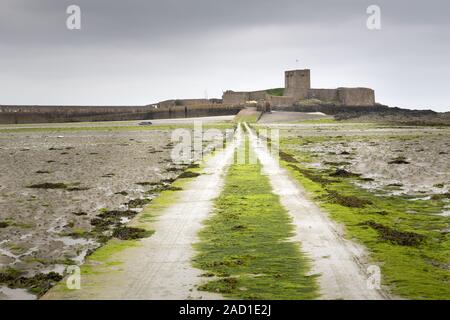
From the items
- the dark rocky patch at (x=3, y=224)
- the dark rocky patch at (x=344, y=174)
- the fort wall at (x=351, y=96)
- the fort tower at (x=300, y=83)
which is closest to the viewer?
the dark rocky patch at (x=3, y=224)

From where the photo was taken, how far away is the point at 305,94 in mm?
153750

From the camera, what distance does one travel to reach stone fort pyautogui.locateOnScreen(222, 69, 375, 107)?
154 meters

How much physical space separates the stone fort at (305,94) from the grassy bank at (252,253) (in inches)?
5311

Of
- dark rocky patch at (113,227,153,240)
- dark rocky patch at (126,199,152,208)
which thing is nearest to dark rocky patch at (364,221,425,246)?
dark rocky patch at (113,227,153,240)

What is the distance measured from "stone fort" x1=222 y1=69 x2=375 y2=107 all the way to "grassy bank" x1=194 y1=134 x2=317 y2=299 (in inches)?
5311

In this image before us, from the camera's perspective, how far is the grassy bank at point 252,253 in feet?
29.8

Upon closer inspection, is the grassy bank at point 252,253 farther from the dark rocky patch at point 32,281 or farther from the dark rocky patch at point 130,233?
the dark rocky patch at point 32,281

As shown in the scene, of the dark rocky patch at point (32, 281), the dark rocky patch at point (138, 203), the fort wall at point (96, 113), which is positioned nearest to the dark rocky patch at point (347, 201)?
the dark rocky patch at point (138, 203)

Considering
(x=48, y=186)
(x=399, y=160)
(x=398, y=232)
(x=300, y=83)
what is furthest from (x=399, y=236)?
(x=300, y=83)

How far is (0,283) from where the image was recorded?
32.6 ft

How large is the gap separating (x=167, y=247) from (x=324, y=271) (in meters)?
3.54

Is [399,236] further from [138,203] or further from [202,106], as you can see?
[202,106]
